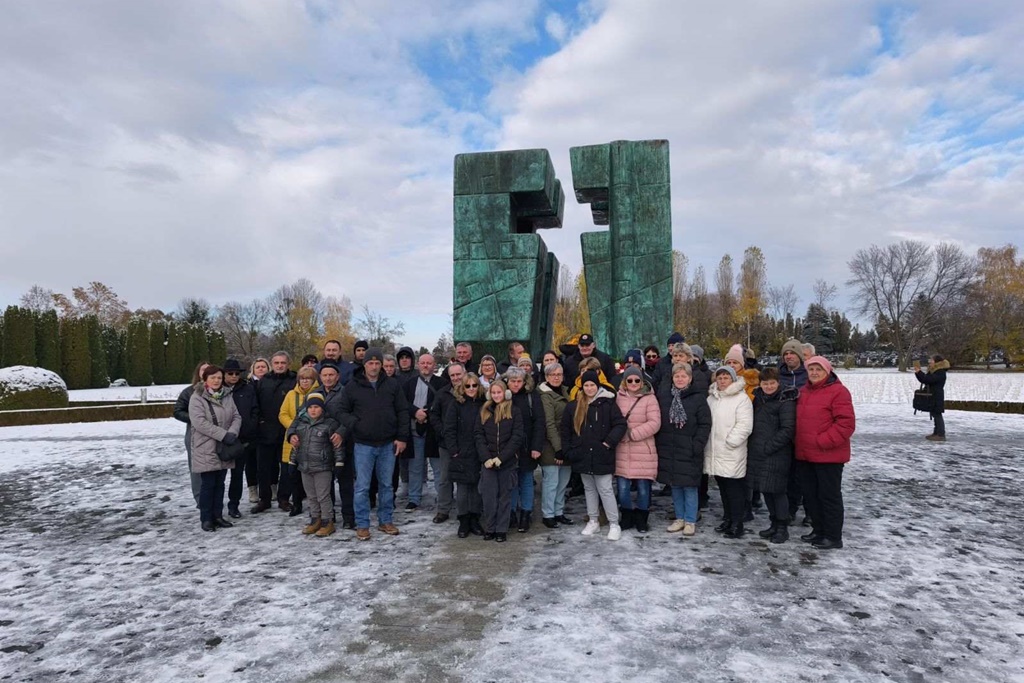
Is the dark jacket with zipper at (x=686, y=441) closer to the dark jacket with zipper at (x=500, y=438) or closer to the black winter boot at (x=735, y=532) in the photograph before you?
the black winter boot at (x=735, y=532)

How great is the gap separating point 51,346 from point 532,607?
31.1 metres

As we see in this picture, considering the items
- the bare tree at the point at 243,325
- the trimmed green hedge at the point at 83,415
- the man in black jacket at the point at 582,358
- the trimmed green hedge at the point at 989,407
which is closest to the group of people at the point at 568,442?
the man in black jacket at the point at 582,358

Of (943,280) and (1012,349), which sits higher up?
(943,280)

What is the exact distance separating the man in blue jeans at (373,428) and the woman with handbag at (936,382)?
816 centimetres

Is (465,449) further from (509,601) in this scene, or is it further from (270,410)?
(270,410)

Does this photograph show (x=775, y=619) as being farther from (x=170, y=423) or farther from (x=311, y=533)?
(x=170, y=423)

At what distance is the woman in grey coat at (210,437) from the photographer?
5.04 metres

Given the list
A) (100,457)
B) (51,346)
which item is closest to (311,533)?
(100,457)

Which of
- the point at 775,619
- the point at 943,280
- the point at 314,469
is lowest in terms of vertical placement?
the point at 775,619

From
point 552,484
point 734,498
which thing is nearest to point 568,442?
point 552,484

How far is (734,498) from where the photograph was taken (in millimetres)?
4770

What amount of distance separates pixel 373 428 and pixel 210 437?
1.44 metres

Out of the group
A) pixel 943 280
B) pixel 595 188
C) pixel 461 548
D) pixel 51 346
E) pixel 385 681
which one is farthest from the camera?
pixel 943 280

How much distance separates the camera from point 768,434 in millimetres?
4695
